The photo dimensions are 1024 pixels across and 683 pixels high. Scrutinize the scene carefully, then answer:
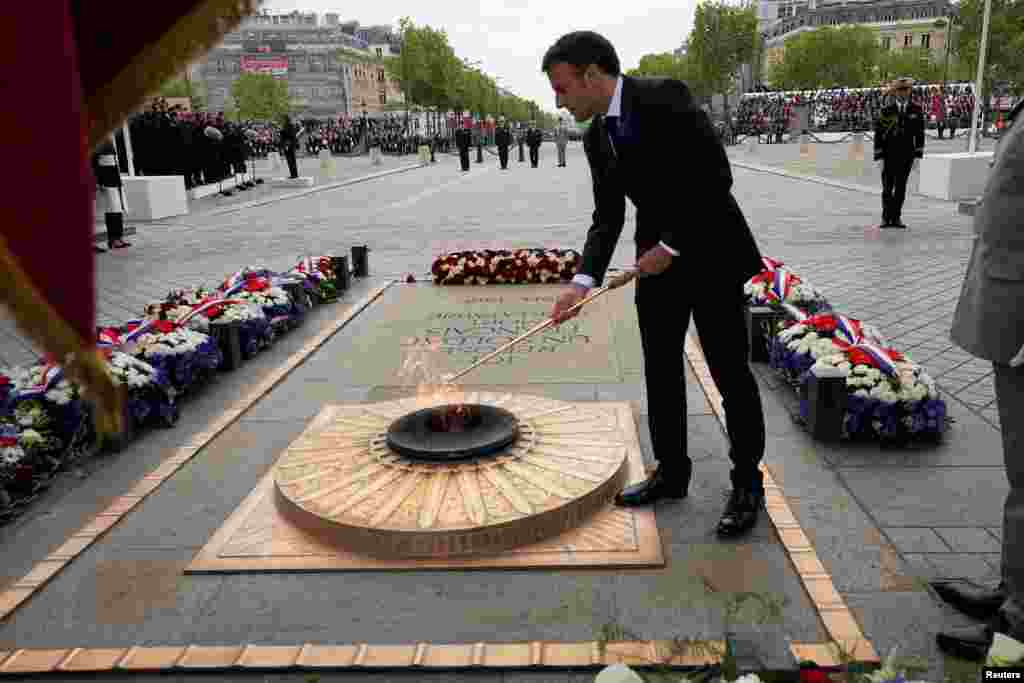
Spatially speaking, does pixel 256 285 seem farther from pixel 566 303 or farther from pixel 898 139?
pixel 898 139

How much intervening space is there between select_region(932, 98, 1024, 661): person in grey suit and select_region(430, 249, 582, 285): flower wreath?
5.91 m

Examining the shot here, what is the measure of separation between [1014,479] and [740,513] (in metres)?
1.07

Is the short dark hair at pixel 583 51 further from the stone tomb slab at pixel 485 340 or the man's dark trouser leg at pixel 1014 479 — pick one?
the stone tomb slab at pixel 485 340

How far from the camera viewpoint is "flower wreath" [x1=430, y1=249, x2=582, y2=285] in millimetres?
8125

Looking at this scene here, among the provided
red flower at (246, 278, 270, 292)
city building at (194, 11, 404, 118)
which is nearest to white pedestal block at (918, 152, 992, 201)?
red flower at (246, 278, 270, 292)

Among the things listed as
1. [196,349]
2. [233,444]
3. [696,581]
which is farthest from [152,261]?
[696,581]

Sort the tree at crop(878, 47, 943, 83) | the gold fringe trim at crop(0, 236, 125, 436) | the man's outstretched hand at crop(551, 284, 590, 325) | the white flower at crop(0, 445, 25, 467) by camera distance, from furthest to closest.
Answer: the tree at crop(878, 47, 943, 83), the white flower at crop(0, 445, 25, 467), the man's outstretched hand at crop(551, 284, 590, 325), the gold fringe trim at crop(0, 236, 125, 436)

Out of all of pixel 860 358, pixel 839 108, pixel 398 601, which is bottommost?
pixel 398 601

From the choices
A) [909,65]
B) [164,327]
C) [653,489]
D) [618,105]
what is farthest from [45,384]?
[909,65]

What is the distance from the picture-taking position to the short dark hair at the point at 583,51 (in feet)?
9.00

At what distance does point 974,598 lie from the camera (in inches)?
99.2

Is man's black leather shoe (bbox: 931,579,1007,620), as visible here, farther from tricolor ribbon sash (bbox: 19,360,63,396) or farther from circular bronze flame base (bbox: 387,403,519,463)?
tricolor ribbon sash (bbox: 19,360,63,396)

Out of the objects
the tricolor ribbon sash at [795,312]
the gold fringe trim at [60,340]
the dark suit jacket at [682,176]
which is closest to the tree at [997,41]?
the tricolor ribbon sash at [795,312]

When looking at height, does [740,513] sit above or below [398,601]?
above
